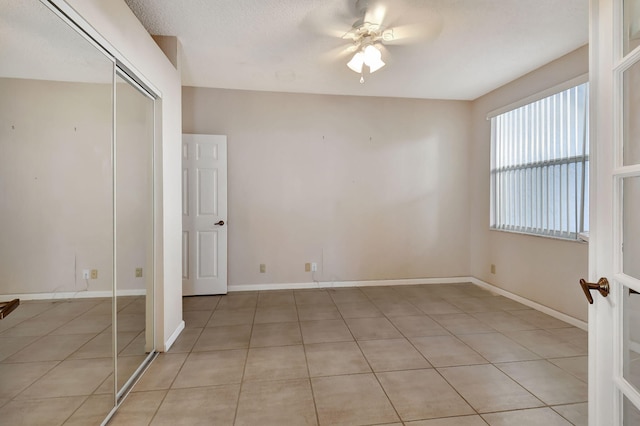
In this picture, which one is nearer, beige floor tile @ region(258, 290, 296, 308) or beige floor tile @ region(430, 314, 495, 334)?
beige floor tile @ region(430, 314, 495, 334)

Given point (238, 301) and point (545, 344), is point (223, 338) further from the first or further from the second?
point (545, 344)

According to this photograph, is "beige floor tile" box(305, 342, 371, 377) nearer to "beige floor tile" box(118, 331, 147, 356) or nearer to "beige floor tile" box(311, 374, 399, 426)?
"beige floor tile" box(311, 374, 399, 426)

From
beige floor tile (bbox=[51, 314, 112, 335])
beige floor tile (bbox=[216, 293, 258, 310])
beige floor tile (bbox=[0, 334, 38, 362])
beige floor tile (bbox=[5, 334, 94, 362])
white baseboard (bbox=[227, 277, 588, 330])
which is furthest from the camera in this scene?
white baseboard (bbox=[227, 277, 588, 330])

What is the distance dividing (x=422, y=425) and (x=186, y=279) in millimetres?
3140

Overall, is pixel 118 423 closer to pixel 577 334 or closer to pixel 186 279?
pixel 186 279

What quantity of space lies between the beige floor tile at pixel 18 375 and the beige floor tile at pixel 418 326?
2.50 metres

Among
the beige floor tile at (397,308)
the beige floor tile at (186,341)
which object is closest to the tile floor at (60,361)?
the beige floor tile at (186,341)

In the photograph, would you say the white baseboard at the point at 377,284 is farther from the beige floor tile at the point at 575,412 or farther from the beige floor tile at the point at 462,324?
the beige floor tile at the point at 575,412

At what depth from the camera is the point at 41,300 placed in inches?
50.0

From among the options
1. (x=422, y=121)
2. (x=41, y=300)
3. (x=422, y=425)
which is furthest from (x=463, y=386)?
(x=422, y=121)

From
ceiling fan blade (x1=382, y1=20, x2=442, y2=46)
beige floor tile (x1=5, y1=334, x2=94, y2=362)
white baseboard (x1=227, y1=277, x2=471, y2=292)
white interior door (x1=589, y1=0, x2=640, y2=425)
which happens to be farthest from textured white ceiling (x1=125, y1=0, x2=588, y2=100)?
white baseboard (x1=227, y1=277, x2=471, y2=292)

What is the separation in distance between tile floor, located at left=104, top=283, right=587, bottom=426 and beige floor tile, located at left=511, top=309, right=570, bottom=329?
10mm

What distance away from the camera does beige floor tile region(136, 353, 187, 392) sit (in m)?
1.93

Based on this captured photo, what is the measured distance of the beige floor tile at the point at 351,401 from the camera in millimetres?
1625
